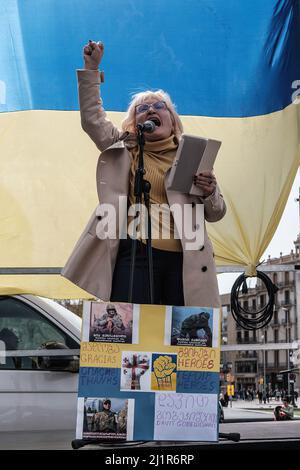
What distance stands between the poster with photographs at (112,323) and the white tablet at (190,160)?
695 mm

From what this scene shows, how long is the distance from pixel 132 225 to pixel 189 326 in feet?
2.10

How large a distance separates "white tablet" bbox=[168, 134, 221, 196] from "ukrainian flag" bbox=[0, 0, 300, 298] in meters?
0.91

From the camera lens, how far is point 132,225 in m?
3.20

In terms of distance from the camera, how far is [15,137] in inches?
157

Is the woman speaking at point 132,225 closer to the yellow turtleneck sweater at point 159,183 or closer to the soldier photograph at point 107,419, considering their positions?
the yellow turtleneck sweater at point 159,183

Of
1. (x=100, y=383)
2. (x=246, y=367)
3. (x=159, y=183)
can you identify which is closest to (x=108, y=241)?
(x=159, y=183)

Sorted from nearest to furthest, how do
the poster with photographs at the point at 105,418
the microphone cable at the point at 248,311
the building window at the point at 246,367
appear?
the poster with photographs at the point at 105,418
the microphone cable at the point at 248,311
the building window at the point at 246,367

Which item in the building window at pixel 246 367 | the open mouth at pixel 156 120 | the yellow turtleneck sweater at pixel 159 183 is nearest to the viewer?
the yellow turtleneck sweater at pixel 159 183

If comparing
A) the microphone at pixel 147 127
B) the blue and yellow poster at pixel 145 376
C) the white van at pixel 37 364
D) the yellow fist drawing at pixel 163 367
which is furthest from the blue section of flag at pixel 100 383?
the microphone at pixel 147 127

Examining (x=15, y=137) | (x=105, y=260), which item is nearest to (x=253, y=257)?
(x=105, y=260)

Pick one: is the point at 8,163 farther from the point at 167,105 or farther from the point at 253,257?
the point at 253,257

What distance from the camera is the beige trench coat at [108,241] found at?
10.2 feet

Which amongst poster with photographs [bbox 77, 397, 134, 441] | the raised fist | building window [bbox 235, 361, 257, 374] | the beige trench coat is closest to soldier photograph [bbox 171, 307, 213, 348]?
the beige trench coat

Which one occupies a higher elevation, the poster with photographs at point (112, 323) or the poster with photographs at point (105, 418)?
the poster with photographs at point (112, 323)
